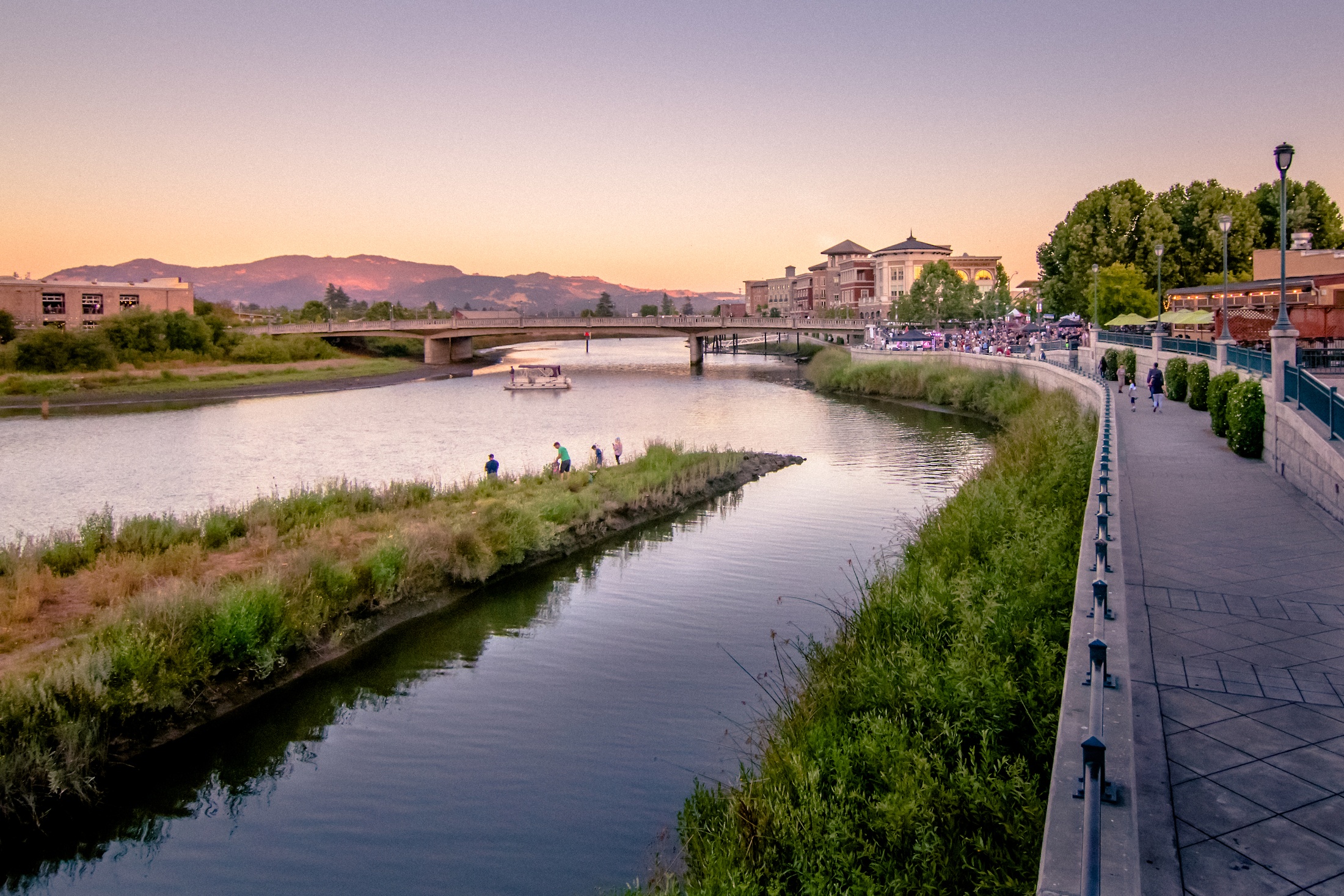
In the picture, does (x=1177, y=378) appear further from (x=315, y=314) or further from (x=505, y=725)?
(x=315, y=314)

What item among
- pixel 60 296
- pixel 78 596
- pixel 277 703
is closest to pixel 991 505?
pixel 277 703

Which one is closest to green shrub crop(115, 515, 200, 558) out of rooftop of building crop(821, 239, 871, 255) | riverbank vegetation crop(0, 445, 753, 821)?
riverbank vegetation crop(0, 445, 753, 821)

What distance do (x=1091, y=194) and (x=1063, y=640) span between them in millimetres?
70027

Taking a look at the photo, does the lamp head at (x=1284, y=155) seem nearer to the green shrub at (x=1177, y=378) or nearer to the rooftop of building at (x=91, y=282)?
the green shrub at (x=1177, y=378)

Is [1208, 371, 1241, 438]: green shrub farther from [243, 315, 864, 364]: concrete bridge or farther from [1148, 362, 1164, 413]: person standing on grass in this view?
[243, 315, 864, 364]: concrete bridge

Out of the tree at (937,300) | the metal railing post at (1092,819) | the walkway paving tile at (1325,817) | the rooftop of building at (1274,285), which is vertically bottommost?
the walkway paving tile at (1325,817)

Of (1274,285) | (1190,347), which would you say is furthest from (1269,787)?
(1274,285)

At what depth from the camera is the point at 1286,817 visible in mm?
5020

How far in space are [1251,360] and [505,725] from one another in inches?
794

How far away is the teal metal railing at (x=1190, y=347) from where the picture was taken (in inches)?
1173

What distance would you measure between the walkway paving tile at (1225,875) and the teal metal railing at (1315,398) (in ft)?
33.0

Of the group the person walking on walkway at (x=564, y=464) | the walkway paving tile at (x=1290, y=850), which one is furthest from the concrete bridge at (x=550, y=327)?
the walkway paving tile at (x=1290, y=850)

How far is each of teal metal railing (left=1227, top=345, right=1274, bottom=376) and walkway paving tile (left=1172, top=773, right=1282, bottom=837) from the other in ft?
54.9

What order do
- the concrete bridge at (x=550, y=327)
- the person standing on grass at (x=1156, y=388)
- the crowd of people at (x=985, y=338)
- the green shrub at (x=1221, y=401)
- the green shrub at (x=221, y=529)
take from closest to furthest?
the green shrub at (x=221, y=529), the green shrub at (x=1221, y=401), the person standing on grass at (x=1156, y=388), the crowd of people at (x=985, y=338), the concrete bridge at (x=550, y=327)
